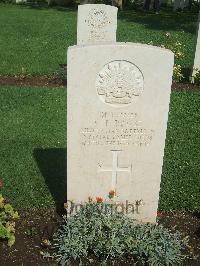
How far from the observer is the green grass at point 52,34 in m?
12.2

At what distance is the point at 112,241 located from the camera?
12.7 ft

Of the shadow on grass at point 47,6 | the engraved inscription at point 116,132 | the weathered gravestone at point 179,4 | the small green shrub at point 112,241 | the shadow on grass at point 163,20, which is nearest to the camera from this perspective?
the small green shrub at point 112,241

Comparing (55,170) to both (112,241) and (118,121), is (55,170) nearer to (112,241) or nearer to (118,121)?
(118,121)

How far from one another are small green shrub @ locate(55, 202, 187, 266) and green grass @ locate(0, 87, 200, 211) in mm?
1069

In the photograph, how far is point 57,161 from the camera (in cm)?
629

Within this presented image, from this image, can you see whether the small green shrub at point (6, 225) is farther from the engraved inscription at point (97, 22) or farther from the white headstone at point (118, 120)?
the engraved inscription at point (97, 22)

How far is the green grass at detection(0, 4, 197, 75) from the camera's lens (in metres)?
12.2

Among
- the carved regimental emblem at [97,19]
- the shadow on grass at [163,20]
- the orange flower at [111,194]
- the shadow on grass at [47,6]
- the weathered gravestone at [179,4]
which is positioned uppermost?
the carved regimental emblem at [97,19]

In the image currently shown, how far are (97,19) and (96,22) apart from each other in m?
0.07

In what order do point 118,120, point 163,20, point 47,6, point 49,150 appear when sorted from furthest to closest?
1. point 47,6
2. point 163,20
3. point 49,150
4. point 118,120

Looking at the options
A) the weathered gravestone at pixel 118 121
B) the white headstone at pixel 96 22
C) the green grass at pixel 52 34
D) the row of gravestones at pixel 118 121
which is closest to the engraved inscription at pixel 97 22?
the white headstone at pixel 96 22

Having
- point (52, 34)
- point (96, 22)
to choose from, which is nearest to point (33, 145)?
point (96, 22)

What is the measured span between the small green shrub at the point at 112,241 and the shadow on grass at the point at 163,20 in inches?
672

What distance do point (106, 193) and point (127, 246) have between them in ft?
2.20
